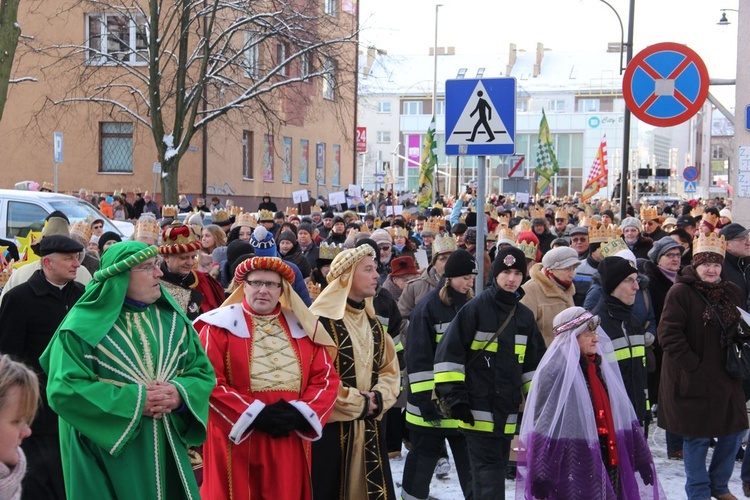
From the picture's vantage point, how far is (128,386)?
15.5 ft

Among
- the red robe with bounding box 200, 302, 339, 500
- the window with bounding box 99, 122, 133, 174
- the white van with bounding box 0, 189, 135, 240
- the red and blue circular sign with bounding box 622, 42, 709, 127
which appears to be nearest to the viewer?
the red robe with bounding box 200, 302, 339, 500

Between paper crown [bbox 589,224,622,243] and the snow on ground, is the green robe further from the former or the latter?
paper crown [bbox 589,224,622,243]

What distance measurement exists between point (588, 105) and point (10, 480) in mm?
89954

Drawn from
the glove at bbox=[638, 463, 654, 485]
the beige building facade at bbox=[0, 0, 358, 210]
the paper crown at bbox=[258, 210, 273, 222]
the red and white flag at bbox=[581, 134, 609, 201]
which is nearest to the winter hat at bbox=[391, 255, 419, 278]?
the glove at bbox=[638, 463, 654, 485]

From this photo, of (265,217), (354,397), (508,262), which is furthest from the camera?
(265,217)

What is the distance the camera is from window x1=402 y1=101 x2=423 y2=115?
93750 mm

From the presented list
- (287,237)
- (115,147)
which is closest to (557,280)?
(287,237)

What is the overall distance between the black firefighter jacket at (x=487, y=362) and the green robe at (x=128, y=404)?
1.86 metres

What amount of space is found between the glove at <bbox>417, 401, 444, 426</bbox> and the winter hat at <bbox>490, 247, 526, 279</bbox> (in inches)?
36.1

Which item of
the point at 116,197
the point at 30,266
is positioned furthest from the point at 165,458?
the point at 116,197

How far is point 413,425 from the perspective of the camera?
698cm

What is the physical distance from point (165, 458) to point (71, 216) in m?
13.1

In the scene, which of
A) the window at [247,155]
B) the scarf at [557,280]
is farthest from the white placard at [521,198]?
the scarf at [557,280]

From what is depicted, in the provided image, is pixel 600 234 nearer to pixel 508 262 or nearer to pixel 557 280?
pixel 557 280
